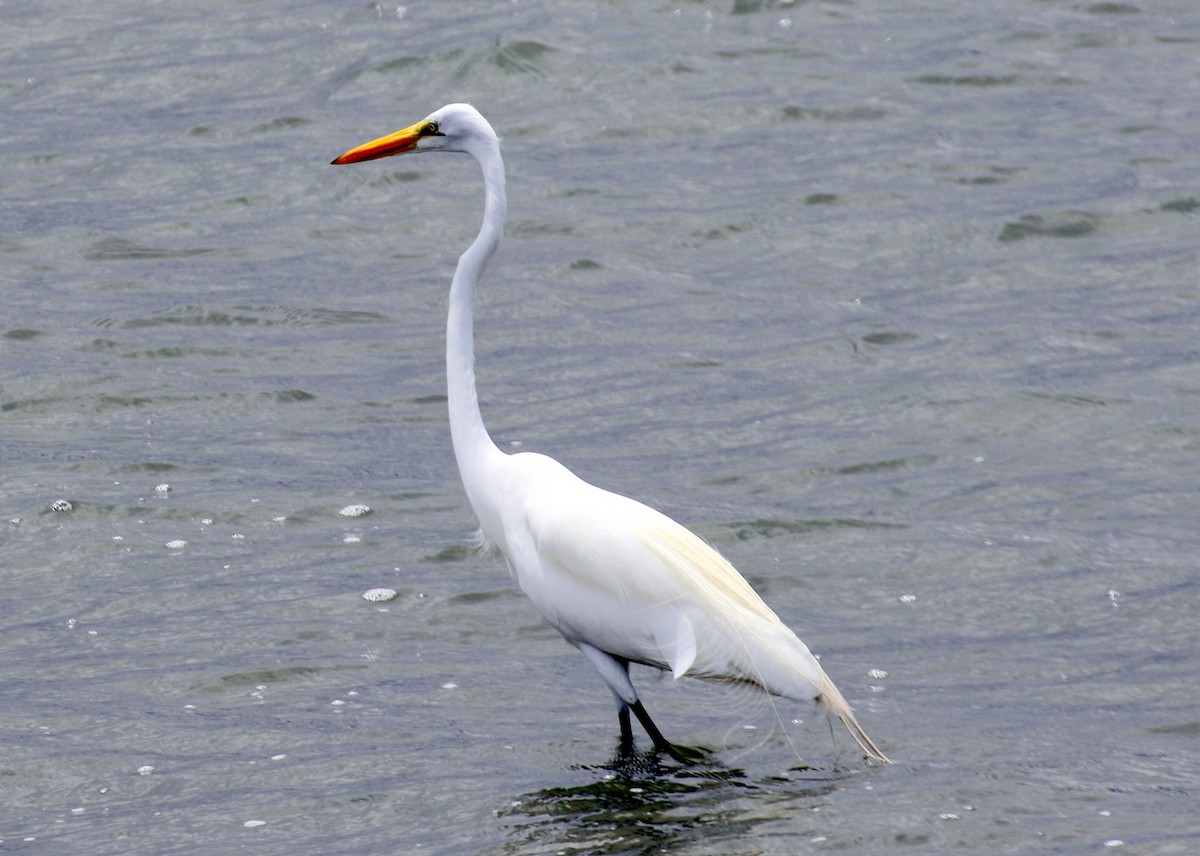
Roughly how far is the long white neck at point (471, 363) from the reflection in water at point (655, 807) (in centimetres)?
94

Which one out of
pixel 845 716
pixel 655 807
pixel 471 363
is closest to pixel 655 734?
pixel 655 807

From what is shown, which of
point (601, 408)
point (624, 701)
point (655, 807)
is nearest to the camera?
point (655, 807)

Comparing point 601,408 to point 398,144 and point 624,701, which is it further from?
point 624,701

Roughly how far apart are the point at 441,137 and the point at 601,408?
332 centimetres

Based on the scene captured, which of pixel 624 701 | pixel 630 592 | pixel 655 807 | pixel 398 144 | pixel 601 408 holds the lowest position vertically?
pixel 601 408

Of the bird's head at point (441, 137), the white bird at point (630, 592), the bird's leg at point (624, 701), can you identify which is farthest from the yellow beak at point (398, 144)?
the bird's leg at point (624, 701)

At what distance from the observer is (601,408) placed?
8578 mm

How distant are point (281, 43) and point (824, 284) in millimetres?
6713

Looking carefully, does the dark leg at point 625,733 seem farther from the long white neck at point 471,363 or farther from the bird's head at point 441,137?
the bird's head at point 441,137

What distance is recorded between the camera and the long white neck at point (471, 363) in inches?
206

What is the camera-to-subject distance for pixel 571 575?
195 inches

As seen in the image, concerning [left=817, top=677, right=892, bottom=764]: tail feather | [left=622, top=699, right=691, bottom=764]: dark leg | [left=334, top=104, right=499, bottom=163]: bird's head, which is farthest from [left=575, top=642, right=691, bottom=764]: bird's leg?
[left=334, top=104, right=499, bottom=163]: bird's head

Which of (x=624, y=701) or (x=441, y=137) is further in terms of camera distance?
(x=441, y=137)

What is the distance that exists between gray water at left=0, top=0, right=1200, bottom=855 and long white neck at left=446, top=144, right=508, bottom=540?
0.74m
